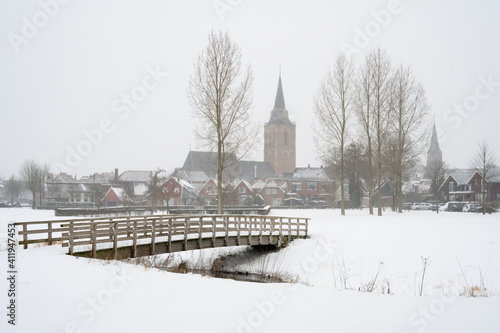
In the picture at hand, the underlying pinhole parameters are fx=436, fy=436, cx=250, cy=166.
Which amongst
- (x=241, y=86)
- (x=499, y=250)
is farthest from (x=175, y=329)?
(x=241, y=86)

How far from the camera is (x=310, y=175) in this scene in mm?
84125

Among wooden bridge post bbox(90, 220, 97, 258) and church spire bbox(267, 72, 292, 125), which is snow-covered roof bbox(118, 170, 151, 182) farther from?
wooden bridge post bbox(90, 220, 97, 258)

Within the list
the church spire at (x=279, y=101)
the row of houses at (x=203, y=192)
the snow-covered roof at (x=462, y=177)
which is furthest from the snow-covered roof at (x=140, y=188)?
the snow-covered roof at (x=462, y=177)

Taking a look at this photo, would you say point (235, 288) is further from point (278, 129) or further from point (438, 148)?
point (438, 148)

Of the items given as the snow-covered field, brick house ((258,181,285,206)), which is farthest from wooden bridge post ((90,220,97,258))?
brick house ((258,181,285,206))

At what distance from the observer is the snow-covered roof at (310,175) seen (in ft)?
274

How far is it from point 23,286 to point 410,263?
15459 millimetres

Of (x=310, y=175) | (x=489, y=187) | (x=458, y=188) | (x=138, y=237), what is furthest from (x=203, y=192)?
(x=138, y=237)

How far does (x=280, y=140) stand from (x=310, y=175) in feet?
169

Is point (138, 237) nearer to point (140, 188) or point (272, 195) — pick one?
point (272, 195)

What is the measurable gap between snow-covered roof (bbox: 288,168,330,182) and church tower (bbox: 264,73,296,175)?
4846cm

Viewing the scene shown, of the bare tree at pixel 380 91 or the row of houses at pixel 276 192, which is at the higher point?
the bare tree at pixel 380 91

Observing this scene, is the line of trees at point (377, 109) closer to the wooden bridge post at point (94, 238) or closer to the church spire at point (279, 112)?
the wooden bridge post at point (94, 238)

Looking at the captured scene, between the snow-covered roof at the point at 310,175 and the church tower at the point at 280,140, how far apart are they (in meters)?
48.5
